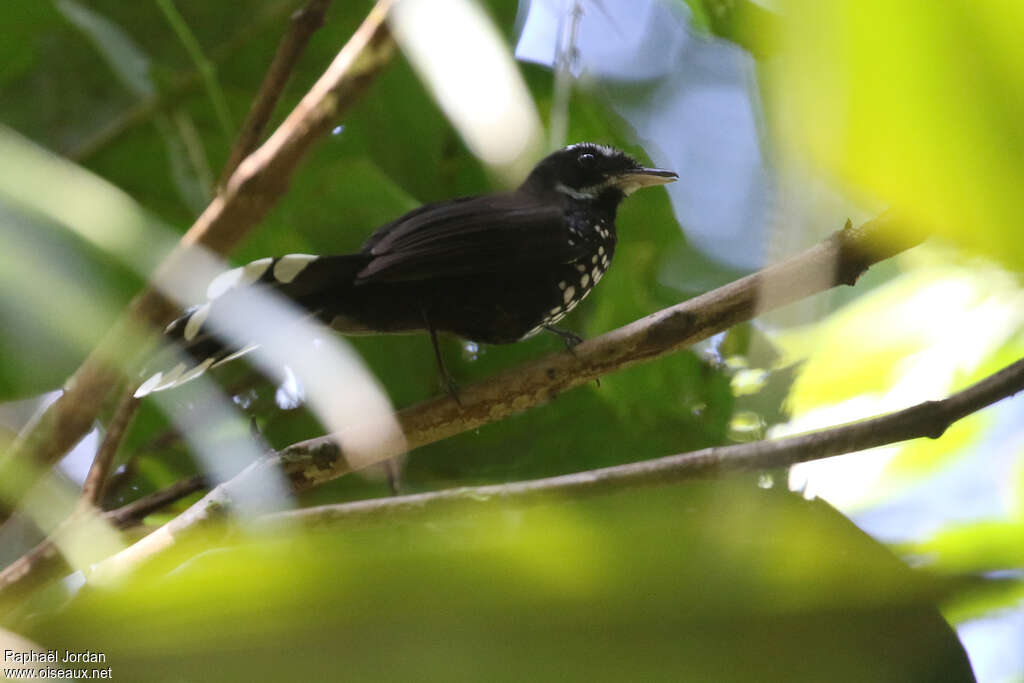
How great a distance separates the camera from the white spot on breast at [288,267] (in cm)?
139

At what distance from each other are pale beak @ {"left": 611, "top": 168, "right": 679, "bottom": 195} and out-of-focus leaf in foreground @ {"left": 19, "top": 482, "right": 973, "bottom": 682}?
33.5 inches

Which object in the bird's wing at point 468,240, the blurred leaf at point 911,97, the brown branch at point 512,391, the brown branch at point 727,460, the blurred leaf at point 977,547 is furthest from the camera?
the bird's wing at point 468,240

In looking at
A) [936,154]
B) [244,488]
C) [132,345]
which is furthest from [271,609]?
[936,154]

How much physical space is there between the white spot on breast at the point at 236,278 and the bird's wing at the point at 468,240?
7.2 inches

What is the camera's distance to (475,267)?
1.55m

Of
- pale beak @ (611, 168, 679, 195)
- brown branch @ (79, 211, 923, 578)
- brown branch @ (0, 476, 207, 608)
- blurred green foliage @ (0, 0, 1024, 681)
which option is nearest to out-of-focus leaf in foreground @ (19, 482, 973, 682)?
blurred green foliage @ (0, 0, 1024, 681)

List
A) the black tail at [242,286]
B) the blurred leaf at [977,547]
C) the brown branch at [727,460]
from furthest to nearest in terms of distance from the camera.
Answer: the black tail at [242,286]
the brown branch at [727,460]
the blurred leaf at [977,547]

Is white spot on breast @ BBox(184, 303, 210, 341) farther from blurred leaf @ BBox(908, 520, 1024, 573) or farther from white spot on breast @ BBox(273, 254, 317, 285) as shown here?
blurred leaf @ BBox(908, 520, 1024, 573)

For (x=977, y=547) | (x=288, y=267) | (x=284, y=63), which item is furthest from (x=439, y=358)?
(x=977, y=547)

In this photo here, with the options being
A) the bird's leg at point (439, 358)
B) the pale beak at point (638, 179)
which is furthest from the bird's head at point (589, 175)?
the bird's leg at point (439, 358)

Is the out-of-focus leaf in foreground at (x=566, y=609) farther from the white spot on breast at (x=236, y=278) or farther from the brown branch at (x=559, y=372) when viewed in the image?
the white spot on breast at (x=236, y=278)

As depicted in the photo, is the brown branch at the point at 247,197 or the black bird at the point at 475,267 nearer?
the brown branch at the point at 247,197

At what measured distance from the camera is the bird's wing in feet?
4.87

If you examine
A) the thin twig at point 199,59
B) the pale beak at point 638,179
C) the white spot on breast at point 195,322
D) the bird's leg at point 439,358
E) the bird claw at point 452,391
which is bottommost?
the bird claw at point 452,391
